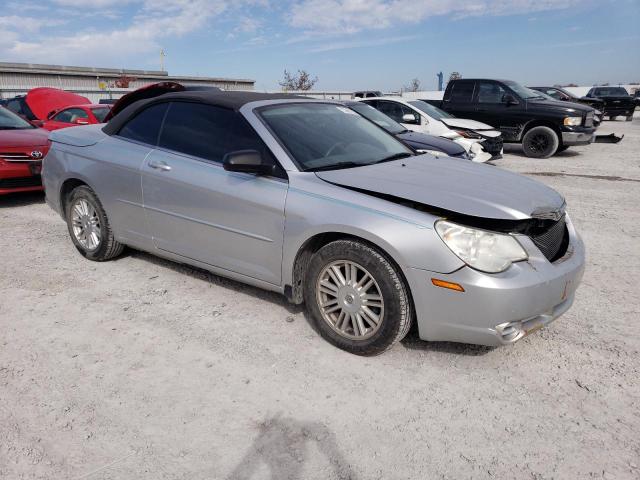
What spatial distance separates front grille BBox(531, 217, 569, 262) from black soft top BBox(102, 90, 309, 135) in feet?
7.45

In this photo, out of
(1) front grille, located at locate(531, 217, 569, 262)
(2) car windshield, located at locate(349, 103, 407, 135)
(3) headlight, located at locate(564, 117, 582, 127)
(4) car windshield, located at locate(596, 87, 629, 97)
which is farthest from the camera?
(4) car windshield, located at locate(596, 87, 629, 97)

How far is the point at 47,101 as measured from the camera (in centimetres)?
1252

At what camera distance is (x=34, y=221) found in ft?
21.0

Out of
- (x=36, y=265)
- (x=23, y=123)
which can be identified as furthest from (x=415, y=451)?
(x=23, y=123)

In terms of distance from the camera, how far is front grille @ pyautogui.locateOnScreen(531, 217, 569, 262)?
118 inches

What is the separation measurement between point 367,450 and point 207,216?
2.06 m

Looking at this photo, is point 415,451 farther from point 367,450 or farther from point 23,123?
point 23,123

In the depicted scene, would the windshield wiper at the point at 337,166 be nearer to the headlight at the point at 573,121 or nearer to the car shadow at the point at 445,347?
the car shadow at the point at 445,347

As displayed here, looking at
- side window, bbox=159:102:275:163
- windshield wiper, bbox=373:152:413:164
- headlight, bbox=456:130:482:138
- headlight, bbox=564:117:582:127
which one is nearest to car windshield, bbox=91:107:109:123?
side window, bbox=159:102:275:163

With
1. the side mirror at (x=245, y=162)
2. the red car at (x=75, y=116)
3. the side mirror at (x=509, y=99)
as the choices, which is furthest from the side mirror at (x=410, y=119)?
the side mirror at (x=245, y=162)

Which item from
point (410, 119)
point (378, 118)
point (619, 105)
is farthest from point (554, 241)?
point (619, 105)

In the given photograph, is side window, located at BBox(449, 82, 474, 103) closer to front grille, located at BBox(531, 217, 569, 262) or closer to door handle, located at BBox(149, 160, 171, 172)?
front grille, located at BBox(531, 217, 569, 262)

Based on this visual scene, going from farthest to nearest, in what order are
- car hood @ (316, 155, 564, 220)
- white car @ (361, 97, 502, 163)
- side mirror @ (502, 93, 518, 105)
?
side mirror @ (502, 93, 518, 105)
white car @ (361, 97, 502, 163)
car hood @ (316, 155, 564, 220)

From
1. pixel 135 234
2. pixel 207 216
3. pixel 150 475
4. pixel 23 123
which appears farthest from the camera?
pixel 23 123
